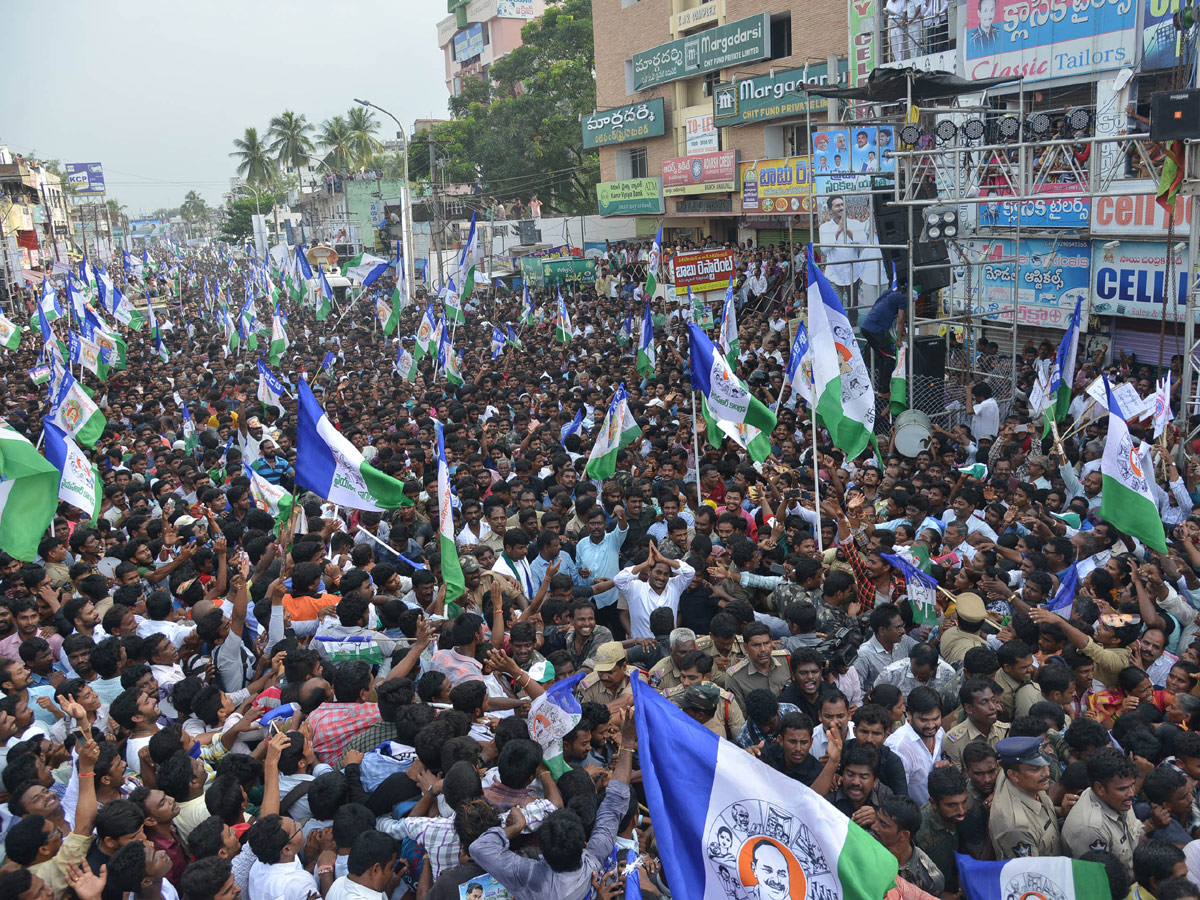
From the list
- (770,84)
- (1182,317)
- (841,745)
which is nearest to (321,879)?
(841,745)

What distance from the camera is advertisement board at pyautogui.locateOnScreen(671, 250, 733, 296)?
16750 millimetres

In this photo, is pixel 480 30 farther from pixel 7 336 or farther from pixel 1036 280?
pixel 1036 280

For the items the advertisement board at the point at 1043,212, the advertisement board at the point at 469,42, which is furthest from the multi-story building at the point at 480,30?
the advertisement board at the point at 1043,212

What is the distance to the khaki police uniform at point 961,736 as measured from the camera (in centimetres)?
471

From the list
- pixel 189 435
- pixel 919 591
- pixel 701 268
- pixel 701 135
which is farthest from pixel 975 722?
pixel 701 135

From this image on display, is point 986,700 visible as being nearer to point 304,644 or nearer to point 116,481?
point 304,644

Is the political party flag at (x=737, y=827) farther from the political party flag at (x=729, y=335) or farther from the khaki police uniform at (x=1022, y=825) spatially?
the political party flag at (x=729, y=335)

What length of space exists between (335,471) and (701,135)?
1035 inches

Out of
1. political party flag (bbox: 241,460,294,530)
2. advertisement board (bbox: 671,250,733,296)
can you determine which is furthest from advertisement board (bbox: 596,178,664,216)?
political party flag (bbox: 241,460,294,530)

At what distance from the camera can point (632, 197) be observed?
111 ft

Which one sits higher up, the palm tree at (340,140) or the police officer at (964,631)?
the palm tree at (340,140)

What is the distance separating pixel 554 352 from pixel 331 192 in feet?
182

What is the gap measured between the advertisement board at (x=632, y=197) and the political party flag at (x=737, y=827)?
30.7 metres

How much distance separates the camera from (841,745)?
4.48m
